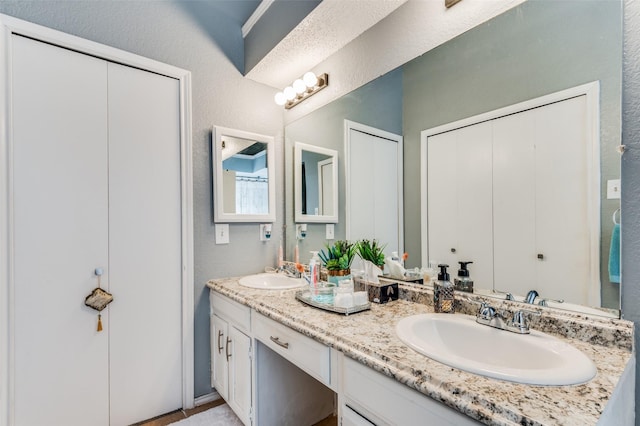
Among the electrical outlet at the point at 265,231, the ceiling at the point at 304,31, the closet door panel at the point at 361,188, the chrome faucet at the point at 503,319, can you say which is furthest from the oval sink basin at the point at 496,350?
the ceiling at the point at 304,31

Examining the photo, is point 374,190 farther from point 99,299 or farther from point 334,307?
point 99,299

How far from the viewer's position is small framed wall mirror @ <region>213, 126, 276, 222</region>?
80.1 inches

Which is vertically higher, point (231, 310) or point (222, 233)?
point (222, 233)

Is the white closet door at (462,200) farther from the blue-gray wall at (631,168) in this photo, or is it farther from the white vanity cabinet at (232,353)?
the white vanity cabinet at (232,353)

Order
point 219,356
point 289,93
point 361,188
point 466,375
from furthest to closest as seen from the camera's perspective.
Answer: point 289,93, point 219,356, point 361,188, point 466,375

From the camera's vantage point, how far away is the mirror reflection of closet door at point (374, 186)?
1.52 metres

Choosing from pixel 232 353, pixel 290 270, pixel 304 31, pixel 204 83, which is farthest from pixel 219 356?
pixel 304 31

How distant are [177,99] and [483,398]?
212 centimetres

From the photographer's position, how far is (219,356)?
74.7 inches

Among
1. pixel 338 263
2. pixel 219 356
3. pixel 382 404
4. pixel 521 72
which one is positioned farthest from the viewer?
pixel 219 356

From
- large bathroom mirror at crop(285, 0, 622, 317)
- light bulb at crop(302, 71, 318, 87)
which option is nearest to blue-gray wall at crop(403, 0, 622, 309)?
large bathroom mirror at crop(285, 0, 622, 317)

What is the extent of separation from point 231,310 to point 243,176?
3.01 feet

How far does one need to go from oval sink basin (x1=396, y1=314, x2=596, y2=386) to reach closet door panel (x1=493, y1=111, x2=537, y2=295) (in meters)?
0.20

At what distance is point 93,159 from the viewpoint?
166 centimetres
